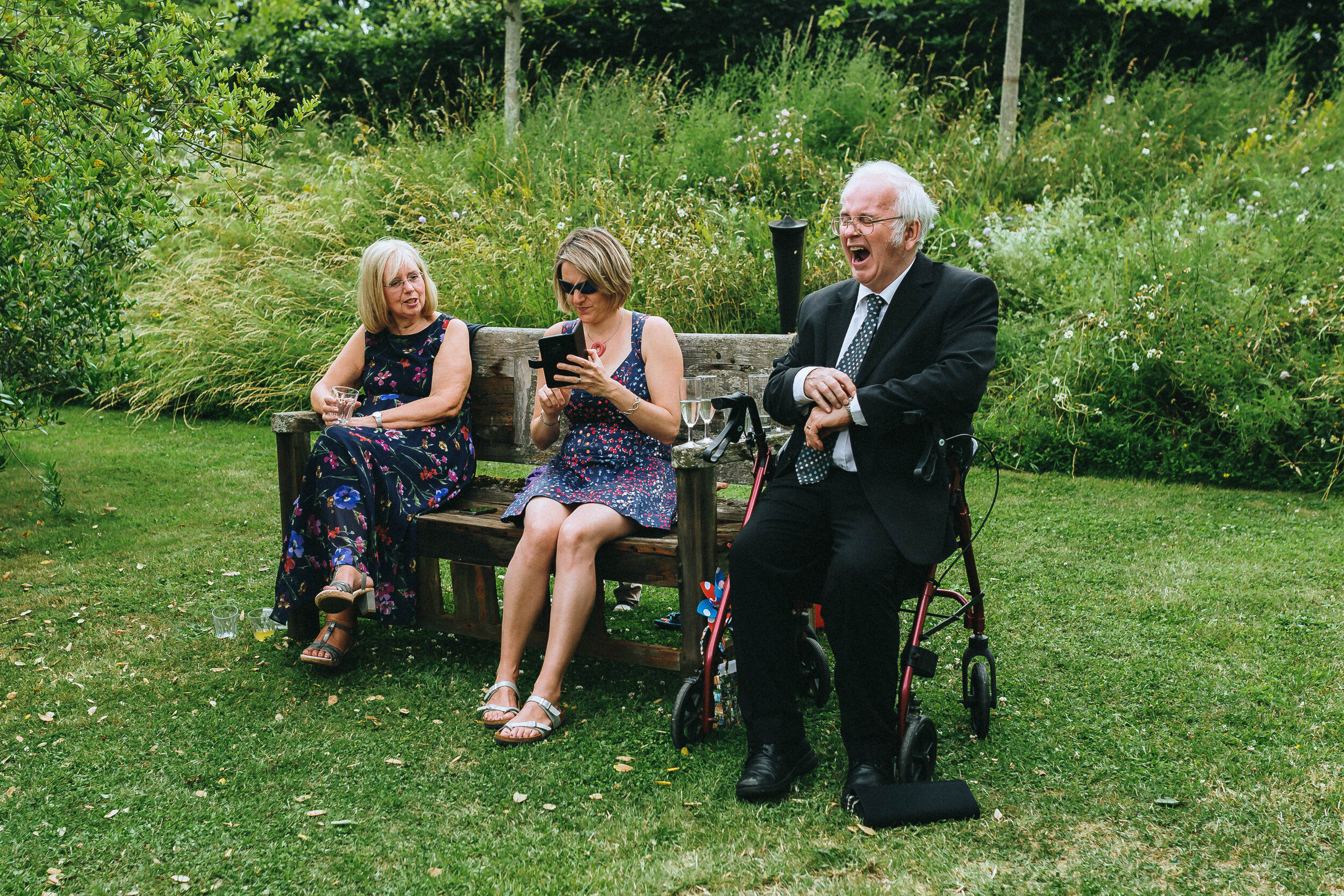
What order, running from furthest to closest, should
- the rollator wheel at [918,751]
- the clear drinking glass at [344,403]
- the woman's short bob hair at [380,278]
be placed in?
the woman's short bob hair at [380,278] → the clear drinking glass at [344,403] → the rollator wheel at [918,751]

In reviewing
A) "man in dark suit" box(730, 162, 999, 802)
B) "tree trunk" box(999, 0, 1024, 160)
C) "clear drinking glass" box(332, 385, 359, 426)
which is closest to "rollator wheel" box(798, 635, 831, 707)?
"man in dark suit" box(730, 162, 999, 802)

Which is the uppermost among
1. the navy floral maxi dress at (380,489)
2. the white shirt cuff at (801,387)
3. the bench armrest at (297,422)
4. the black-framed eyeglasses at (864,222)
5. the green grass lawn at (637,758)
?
the black-framed eyeglasses at (864,222)

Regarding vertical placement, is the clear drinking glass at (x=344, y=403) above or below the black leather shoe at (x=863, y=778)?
above

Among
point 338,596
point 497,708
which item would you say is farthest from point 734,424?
point 338,596

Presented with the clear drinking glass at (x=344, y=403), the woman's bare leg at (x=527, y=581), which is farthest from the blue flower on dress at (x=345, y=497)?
the woman's bare leg at (x=527, y=581)

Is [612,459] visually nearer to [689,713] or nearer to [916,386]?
[689,713]

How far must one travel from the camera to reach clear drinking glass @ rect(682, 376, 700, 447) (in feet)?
10.5

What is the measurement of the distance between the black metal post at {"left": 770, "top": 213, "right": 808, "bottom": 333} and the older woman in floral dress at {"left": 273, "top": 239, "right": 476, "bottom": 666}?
1347mm

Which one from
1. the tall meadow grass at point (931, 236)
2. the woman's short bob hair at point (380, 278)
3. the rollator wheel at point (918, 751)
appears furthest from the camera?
the tall meadow grass at point (931, 236)

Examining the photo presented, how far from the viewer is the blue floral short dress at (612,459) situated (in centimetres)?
344

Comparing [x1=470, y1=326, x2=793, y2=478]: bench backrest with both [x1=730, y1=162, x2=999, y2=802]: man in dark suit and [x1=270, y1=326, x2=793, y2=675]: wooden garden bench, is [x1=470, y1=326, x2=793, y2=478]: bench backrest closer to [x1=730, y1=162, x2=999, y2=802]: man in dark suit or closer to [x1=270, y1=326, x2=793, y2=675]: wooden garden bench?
[x1=270, y1=326, x2=793, y2=675]: wooden garden bench

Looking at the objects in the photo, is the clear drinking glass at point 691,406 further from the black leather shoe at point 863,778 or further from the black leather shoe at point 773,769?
the black leather shoe at point 863,778

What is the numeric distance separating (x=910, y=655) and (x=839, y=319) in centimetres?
100

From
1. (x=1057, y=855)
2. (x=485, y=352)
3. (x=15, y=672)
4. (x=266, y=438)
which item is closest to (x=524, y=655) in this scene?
(x=485, y=352)
